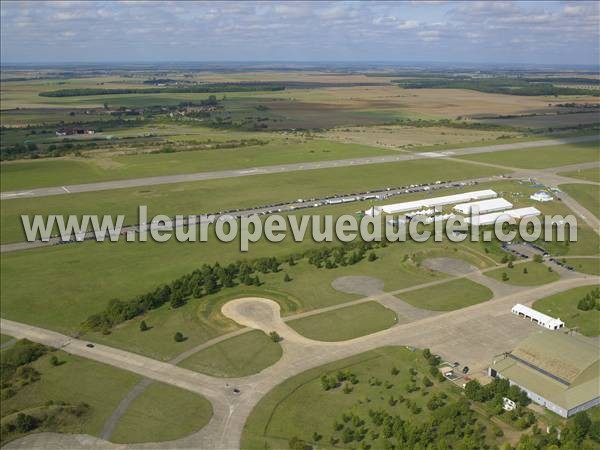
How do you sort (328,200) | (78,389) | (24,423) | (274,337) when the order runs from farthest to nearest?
1. (328,200)
2. (274,337)
3. (78,389)
4. (24,423)

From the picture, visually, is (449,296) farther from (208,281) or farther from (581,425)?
(208,281)

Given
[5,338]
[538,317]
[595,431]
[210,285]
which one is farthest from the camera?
[210,285]

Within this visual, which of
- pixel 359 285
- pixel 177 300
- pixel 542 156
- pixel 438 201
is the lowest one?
pixel 359 285

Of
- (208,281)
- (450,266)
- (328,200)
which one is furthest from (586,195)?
(208,281)

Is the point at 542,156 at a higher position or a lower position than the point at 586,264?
higher

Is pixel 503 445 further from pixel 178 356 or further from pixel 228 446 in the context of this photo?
pixel 178 356

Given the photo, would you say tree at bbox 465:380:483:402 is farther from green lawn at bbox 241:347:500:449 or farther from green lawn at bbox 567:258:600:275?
green lawn at bbox 567:258:600:275

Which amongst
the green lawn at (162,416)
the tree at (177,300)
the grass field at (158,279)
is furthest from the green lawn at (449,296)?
the green lawn at (162,416)
